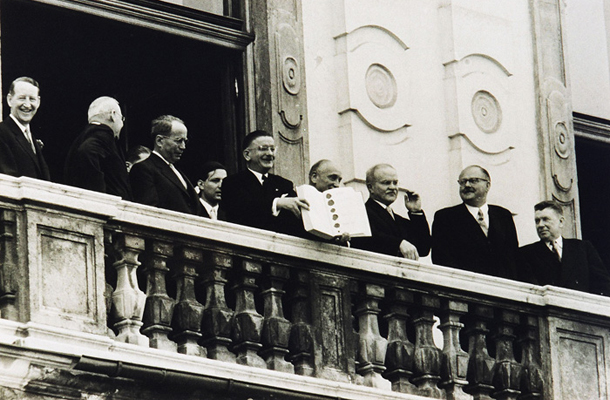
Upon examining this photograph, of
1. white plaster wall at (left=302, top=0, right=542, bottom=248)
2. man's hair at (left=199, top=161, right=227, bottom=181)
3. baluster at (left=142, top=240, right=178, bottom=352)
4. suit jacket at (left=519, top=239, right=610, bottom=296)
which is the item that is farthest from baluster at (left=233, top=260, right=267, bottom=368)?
white plaster wall at (left=302, top=0, right=542, bottom=248)

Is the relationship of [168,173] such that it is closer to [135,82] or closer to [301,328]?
[301,328]

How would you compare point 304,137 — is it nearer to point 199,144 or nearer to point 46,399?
point 199,144

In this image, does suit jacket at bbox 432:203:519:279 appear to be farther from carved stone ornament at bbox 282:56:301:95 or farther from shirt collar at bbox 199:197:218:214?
carved stone ornament at bbox 282:56:301:95

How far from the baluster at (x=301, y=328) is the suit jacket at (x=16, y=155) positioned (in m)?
1.80

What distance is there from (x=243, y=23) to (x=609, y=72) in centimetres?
421

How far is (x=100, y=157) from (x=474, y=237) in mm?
3178

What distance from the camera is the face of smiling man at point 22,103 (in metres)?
11.1

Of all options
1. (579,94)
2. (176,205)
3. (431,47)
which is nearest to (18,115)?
(176,205)

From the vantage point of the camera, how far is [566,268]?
1345 centimetres

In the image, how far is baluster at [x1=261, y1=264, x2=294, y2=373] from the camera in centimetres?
1141

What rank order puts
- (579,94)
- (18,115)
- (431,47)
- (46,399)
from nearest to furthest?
(46,399) → (18,115) → (431,47) → (579,94)

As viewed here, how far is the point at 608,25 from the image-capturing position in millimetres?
17297

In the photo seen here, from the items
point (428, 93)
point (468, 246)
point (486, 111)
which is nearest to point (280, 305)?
point (468, 246)

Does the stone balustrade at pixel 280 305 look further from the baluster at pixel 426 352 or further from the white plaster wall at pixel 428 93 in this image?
the white plaster wall at pixel 428 93
